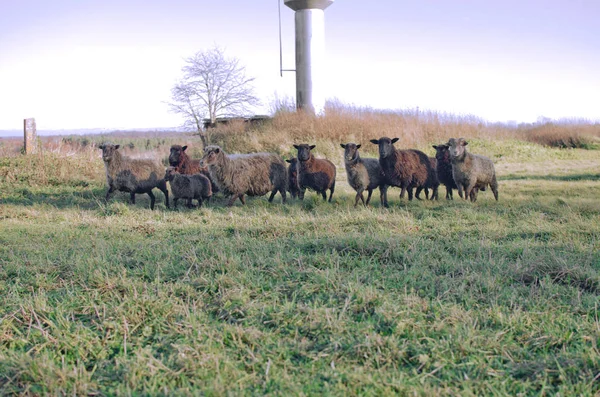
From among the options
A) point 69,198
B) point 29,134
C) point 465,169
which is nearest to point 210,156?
point 69,198

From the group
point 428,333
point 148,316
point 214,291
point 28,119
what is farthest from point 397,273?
point 28,119

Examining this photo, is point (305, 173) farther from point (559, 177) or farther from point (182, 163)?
point (559, 177)

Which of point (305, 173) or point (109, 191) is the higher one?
point (305, 173)

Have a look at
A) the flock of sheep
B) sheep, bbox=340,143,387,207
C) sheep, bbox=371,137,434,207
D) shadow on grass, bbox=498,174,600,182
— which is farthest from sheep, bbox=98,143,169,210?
shadow on grass, bbox=498,174,600,182

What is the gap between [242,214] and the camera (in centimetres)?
941

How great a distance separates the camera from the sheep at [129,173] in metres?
10.8

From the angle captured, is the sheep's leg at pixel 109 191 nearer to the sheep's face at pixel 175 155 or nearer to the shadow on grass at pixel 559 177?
the sheep's face at pixel 175 155

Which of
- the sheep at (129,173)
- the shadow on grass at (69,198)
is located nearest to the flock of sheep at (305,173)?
the sheep at (129,173)

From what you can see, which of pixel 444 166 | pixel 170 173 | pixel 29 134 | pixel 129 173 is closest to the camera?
pixel 129 173

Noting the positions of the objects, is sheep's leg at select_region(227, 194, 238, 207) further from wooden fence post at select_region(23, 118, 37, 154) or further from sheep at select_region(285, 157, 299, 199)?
wooden fence post at select_region(23, 118, 37, 154)

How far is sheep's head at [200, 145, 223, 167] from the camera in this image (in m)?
10.5

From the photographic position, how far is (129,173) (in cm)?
1084

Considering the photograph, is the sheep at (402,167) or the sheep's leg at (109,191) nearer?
the sheep at (402,167)

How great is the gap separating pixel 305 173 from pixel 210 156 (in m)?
1.94
